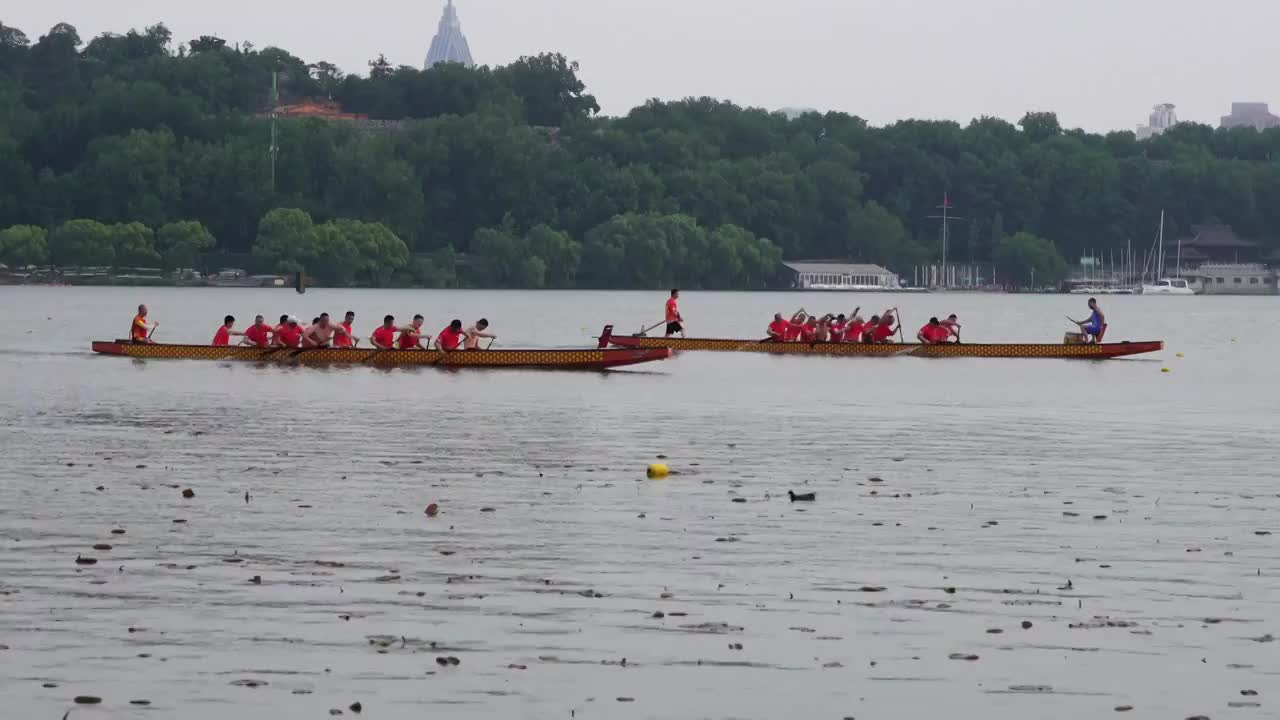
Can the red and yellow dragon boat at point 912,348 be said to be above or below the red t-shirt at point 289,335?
below

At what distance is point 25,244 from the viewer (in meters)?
196

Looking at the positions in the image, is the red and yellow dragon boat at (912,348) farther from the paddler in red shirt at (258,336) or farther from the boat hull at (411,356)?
the paddler in red shirt at (258,336)

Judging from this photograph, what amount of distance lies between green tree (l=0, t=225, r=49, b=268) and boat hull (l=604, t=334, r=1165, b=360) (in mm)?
140884

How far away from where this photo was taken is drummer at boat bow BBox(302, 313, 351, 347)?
54.9 meters

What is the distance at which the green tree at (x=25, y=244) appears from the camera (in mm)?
195000

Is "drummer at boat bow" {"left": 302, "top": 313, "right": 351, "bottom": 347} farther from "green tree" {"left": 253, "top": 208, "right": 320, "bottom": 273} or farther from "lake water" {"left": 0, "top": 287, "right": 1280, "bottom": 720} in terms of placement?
"green tree" {"left": 253, "top": 208, "right": 320, "bottom": 273}

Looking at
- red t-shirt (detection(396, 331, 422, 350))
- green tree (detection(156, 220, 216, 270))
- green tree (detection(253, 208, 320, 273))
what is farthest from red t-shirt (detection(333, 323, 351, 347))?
green tree (detection(156, 220, 216, 270))

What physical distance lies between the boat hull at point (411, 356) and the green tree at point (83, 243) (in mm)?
140186

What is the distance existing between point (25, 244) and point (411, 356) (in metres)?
151

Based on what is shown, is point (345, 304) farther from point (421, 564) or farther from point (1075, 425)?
point (421, 564)

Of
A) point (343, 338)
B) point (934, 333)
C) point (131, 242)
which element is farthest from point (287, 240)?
point (343, 338)

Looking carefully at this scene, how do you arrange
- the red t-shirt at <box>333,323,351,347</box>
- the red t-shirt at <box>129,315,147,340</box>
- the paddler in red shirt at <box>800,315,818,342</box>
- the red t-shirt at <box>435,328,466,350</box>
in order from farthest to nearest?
the paddler in red shirt at <box>800,315,818,342</box>
the red t-shirt at <box>129,315,147,340</box>
the red t-shirt at <box>333,323,351,347</box>
the red t-shirt at <box>435,328,466,350</box>

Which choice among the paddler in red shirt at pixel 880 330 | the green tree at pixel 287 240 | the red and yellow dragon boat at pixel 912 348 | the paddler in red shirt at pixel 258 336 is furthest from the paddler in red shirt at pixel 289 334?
the green tree at pixel 287 240

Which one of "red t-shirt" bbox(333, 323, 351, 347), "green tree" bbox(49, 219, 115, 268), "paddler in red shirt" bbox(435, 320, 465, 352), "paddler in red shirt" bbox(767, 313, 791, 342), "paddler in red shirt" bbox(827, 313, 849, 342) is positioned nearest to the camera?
"paddler in red shirt" bbox(435, 320, 465, 352)
